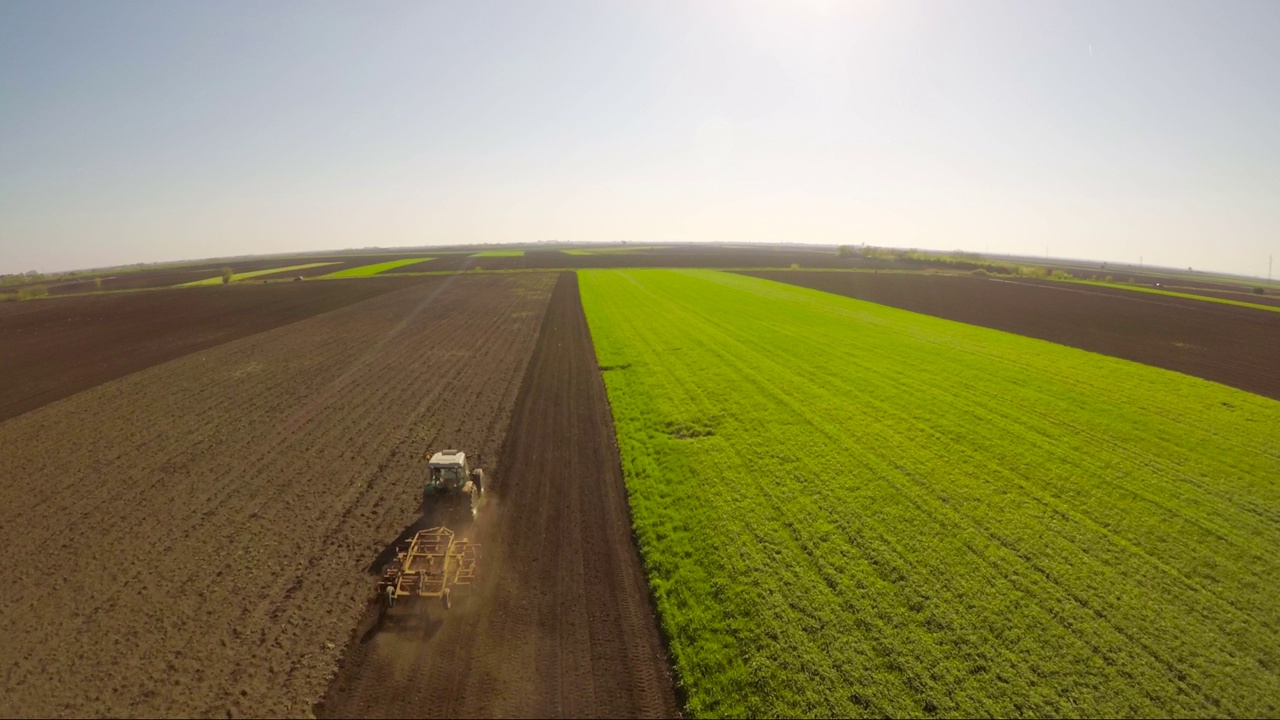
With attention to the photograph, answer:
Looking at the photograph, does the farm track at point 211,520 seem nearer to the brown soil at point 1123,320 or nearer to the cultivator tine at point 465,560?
the cultivator tine at point 465,560

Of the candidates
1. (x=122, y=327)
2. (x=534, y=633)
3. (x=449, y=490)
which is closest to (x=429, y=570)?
(x=449, y=490)

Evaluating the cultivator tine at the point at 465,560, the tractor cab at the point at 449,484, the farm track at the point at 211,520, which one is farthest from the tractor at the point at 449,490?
the cultivator tine at the point at 465,560

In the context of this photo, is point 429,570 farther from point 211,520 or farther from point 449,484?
point 211,520

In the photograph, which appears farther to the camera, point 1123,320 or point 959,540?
point 1123,320

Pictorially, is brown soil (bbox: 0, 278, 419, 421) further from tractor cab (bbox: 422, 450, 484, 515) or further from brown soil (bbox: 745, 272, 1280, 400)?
brown soil (bbox: 745, 272, 1280, 400)

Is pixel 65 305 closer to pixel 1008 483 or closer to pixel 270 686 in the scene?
pixel 270 686

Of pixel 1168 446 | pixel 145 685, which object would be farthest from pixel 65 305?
pixel 1168 446
